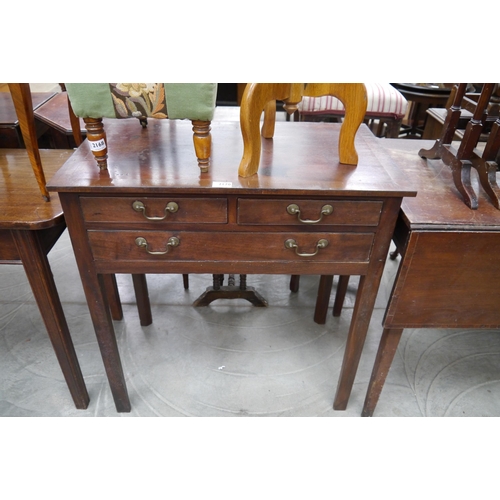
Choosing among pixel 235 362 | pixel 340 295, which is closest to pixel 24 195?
pixel 235 362

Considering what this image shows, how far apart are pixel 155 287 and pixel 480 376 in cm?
164

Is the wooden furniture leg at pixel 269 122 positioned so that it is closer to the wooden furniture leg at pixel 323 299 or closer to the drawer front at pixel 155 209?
the drawer front at pixel 155 209

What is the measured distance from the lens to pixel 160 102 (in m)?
0.95

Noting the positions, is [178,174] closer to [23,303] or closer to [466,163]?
[466,163]

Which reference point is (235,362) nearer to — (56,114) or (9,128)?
(9,128)

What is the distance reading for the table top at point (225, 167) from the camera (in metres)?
0.97

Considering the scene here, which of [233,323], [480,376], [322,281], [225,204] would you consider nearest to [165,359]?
[233,323]

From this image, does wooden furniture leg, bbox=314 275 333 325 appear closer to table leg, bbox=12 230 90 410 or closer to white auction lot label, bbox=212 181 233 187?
white auction lot label, bbox=212 181 233 187

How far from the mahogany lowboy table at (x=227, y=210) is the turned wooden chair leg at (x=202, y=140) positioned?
33mm

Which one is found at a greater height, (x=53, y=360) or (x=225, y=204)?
(x=225, y=204)

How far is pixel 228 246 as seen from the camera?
1088mm

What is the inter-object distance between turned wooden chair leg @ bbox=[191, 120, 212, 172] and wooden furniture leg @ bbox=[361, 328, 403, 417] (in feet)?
2.63

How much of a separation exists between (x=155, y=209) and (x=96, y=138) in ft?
0.77

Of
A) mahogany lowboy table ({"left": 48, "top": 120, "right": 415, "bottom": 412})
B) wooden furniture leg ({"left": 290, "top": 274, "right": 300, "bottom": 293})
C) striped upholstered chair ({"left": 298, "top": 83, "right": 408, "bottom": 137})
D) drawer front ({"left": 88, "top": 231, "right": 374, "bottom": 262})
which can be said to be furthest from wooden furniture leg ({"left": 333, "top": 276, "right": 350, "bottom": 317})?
striped upholstered chair ({"left": 298, "top": 83, "right": 408, "bottom": 137})
